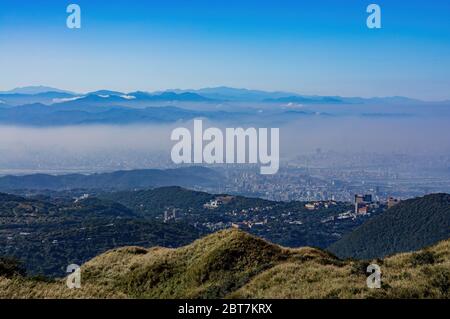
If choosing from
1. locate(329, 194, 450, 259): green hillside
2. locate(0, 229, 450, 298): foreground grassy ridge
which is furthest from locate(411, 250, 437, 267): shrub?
locate(329, 194, 450, 259): green hillside

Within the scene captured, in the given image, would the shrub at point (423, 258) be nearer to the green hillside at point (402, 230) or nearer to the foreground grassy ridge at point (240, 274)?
the foreground grassy ridge at point (240, 274)

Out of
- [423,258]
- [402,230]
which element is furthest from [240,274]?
[402,230]

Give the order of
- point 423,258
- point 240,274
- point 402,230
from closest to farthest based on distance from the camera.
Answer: point 423,258
point 240,274
point 402,230

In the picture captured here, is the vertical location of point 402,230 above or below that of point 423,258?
Result: below

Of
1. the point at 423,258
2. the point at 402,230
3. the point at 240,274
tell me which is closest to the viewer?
the point at 423,258

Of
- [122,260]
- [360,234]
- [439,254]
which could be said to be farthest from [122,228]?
[439,254]

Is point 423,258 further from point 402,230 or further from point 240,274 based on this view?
point 402,230
